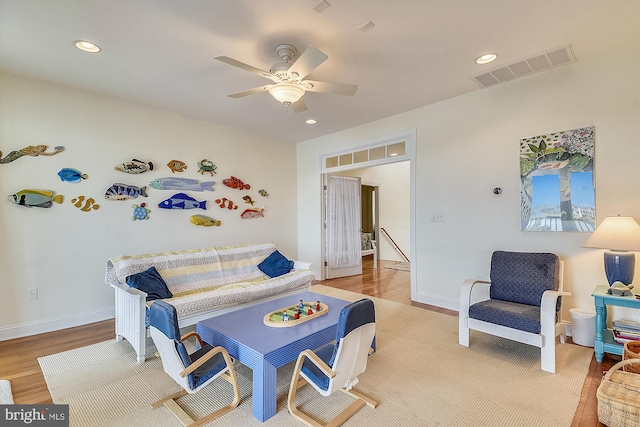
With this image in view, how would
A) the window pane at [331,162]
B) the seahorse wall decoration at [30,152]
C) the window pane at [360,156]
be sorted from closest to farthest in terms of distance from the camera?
the seahorse wall decoration at [30,152]
the window pane at [360,156]
the window pane at [331,162]

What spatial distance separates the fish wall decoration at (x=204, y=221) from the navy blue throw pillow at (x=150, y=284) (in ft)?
4.54

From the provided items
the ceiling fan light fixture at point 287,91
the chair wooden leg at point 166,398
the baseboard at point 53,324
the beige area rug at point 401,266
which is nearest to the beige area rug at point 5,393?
the chair wooden leg at point 166,398

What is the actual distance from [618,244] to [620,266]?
1.01 feet

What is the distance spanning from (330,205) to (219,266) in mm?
2743

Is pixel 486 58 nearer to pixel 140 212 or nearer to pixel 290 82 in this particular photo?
pixel 290 82

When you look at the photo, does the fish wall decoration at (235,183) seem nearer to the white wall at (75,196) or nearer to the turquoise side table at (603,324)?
the white wall at (75,196)

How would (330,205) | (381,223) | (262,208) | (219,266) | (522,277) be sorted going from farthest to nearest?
(381,223), (330,205), (262,208), (219,266), (522,277)

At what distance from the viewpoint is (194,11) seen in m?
2.15

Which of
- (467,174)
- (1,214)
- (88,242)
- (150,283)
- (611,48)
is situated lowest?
(150,283)

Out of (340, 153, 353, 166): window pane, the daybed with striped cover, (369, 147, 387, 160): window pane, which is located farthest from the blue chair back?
(340, 153, 353, 166): window pane

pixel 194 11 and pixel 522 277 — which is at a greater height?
pixel 194 11

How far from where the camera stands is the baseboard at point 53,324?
315 cm

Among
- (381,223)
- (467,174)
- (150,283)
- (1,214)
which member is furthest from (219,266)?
(381,223)

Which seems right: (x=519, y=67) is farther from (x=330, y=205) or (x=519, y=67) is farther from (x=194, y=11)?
(x=330, y=205)
